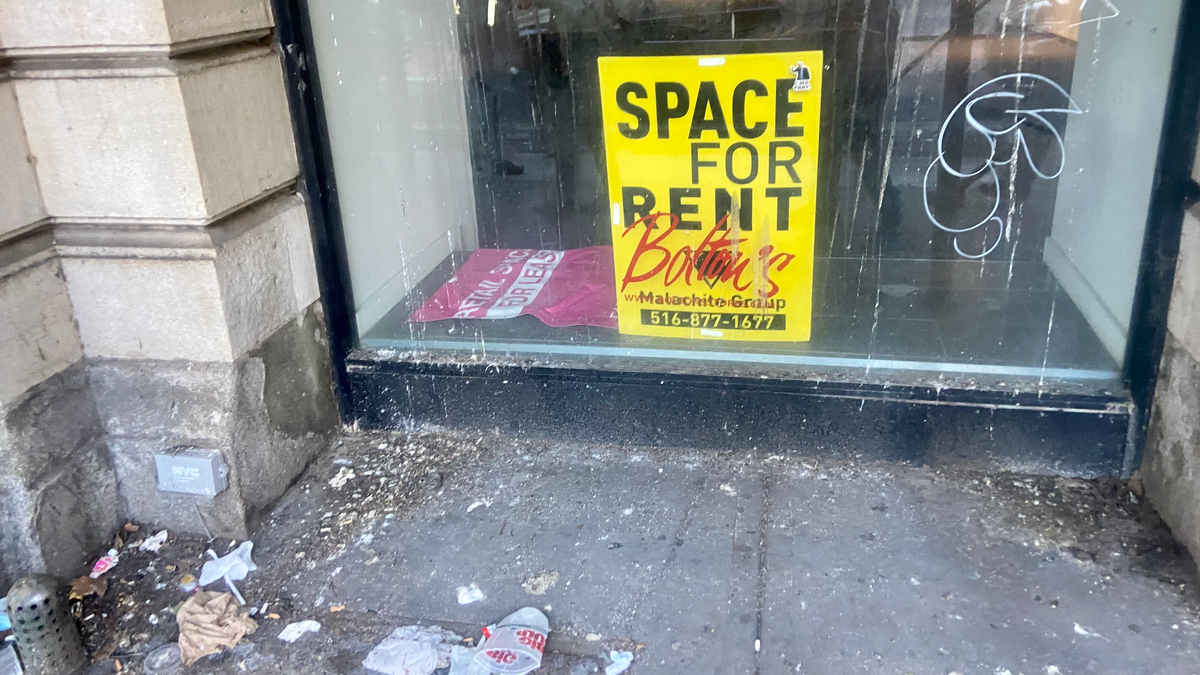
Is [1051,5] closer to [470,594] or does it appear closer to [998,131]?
[998,131]

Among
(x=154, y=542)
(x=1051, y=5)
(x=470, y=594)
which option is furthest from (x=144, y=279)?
(x=1051, y=5)

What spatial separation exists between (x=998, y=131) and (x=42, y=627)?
11.0 feet

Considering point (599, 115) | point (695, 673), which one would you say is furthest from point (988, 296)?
point (695, 673)

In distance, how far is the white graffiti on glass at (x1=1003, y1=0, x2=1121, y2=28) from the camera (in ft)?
8.96

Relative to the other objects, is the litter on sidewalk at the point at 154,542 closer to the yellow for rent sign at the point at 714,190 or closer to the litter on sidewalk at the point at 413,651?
the litter on sidewalk at the point at 413,651

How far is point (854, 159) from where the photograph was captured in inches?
A: 120

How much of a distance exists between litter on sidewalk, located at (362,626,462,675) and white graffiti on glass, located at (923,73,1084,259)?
221 centimetres

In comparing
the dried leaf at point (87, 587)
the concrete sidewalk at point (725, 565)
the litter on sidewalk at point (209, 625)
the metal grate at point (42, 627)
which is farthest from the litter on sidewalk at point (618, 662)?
the dried leaf at point (87, 587)

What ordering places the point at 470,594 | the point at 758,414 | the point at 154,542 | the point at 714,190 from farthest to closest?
1. the point at 758,414
2. the point at 714,190
3. the point at 154,542
4. the point at 470,594

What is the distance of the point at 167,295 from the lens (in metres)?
2.80

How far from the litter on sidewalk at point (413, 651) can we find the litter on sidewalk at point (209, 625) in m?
0.45

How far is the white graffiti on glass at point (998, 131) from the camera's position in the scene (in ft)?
9.42

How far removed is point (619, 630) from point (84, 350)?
203 cm

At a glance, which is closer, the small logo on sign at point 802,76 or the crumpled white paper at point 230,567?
the crumpled white paper at point 230,567
